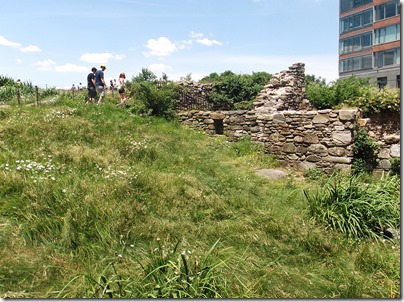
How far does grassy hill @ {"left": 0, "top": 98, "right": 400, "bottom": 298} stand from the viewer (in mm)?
3346

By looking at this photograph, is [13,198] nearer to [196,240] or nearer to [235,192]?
[196,240]

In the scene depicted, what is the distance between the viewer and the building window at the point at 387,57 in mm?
39775

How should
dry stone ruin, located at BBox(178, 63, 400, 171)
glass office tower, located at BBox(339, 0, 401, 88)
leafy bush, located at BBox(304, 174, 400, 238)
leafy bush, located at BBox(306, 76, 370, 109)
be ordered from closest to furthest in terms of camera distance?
leafy bush, located at BBox(304, 174, 400, 238) < dry stone ruin, located at BBox(178, 63, 400, 171) < leafy bush, located at BBox(306, 76, 370, 109) < glass office tower, located at BBox(339, 0, 401, 88)

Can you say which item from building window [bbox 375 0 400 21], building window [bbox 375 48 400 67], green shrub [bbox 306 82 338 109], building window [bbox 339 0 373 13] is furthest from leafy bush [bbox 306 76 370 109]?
building window [bbox 339 0 373 13]

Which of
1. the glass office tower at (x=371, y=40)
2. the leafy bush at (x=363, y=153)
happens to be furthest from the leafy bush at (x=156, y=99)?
the glass office tower at (x=371, y=40)

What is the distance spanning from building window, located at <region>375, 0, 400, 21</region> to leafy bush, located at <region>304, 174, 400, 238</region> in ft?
141

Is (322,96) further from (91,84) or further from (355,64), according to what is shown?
(355,64)

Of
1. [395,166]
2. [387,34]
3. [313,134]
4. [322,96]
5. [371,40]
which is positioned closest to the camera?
[395,166]

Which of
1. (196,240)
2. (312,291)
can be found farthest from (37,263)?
(312,291)

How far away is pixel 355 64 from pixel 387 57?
19.0 feet

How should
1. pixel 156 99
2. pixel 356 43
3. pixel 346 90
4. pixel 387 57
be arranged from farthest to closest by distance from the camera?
A: pixel 356 43, pixel 387 57, pixel 156 99, pixel 346 90

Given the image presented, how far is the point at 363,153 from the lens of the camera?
357 inches

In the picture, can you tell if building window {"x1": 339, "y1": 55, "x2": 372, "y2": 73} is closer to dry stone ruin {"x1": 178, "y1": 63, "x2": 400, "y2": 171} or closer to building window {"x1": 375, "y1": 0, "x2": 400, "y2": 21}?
building window {"x1": 375, "y1": 0, "x2": 400, "y2": 21}

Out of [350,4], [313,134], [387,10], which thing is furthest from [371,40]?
[313,134]
